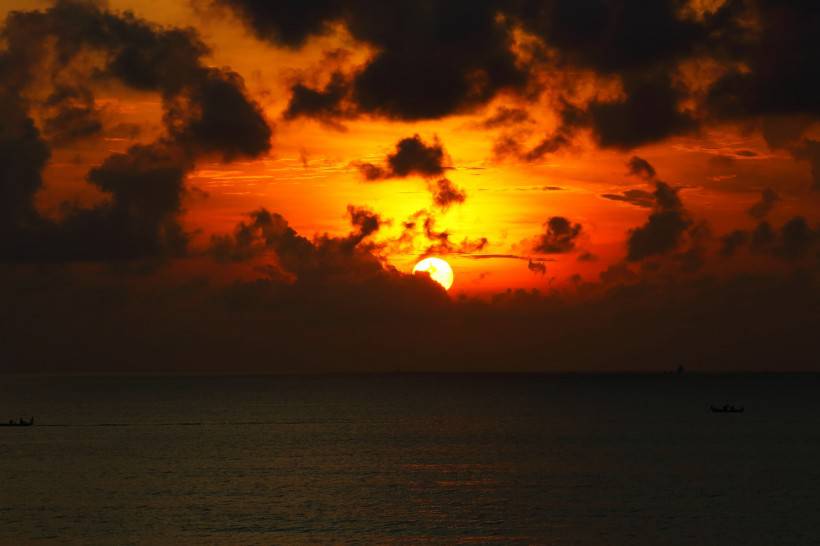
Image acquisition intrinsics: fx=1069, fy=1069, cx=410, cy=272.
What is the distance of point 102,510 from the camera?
96438 millimetres

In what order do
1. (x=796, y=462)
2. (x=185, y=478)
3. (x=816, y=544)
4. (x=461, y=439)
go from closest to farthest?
(x=816, y=544), (x=185, y=478), (x=796, y=462), (x=461, y=439)

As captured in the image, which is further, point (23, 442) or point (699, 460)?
point (23, 442)

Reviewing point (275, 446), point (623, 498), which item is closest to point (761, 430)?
point (275, 446)

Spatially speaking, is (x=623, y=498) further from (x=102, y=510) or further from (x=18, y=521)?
(x=18, y=521)

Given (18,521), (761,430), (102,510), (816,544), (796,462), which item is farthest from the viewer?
(761,430)

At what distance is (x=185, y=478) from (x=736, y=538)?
63.5 metres

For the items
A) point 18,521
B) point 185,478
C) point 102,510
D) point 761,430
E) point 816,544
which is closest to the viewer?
point 816,544

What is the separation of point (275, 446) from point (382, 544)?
284 feet

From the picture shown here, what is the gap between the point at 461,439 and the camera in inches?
7003

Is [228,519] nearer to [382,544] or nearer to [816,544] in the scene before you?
[382,544]

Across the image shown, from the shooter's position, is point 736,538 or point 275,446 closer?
point 736,538

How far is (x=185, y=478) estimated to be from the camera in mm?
120625

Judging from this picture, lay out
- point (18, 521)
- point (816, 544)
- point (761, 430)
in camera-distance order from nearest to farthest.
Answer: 1. point (816, 544)
2. point (18, 521)
3. point (761, 430)

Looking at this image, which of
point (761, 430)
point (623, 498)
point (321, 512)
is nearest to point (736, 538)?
point (623, 498)
